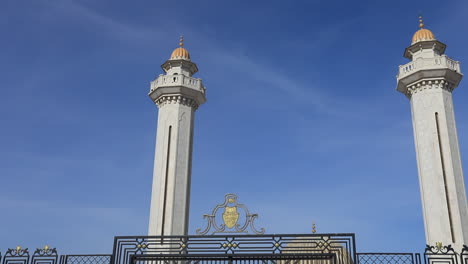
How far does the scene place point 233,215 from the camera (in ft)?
70.4

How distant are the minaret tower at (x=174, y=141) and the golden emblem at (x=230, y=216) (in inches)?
200

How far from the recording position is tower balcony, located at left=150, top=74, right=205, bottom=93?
28578mm

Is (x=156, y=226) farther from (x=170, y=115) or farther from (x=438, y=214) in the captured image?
(x=438, y=214)

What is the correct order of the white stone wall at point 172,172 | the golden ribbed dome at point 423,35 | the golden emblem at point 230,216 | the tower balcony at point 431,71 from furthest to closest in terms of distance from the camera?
1. the golden ribbed dome at point 423,35
2. the tower balcony at point 431,71
3. the white stone wall at point 172,172
4. the golden emblem at point 230,216

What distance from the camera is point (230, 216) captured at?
21484 millimetres

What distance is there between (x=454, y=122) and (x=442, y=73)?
2.77m

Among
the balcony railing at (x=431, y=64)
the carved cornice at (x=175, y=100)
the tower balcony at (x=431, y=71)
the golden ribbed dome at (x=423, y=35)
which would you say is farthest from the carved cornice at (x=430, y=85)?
the carved cornice at (x=175, y=100)

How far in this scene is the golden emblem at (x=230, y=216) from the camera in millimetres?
21344

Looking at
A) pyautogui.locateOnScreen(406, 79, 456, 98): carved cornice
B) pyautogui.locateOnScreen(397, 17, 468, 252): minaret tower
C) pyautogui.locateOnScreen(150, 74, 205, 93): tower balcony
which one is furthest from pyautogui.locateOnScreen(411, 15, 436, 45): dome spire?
pyautogui.locateOnScreen(150, 74, 205, 93): tower balcony

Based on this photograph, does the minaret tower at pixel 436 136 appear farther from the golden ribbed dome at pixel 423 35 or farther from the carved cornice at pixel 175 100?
the carved cornice at pixel 175 100

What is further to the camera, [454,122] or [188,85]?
[188,85]

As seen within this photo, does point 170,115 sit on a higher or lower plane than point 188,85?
lower

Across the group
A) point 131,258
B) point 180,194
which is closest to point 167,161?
point 180,194

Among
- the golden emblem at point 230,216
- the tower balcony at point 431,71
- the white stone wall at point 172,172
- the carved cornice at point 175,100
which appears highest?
the tower balcony at point 431,71
